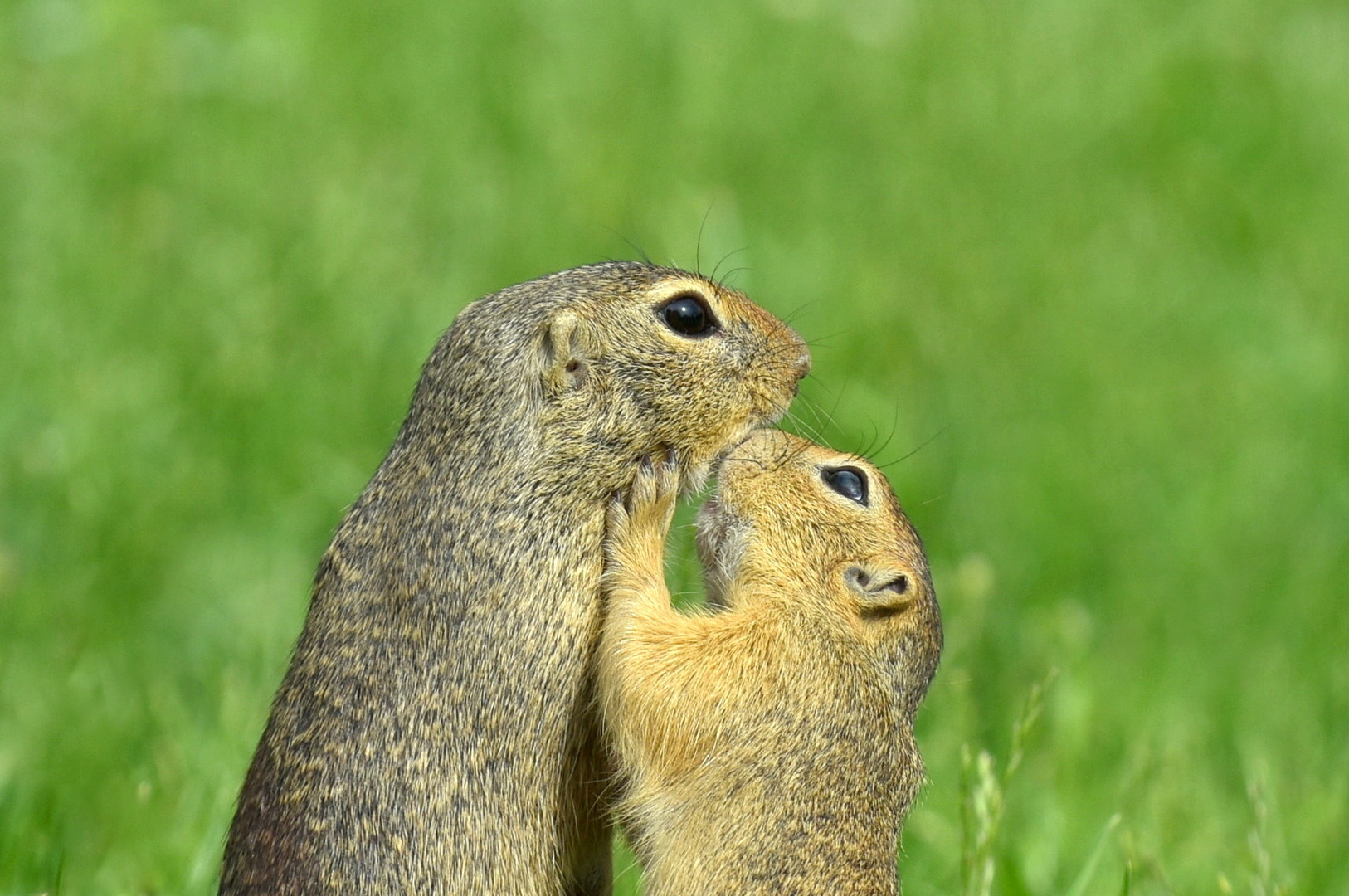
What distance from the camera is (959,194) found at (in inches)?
406

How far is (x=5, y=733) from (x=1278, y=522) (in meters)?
5.56

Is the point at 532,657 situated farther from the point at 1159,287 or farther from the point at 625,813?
the point at 1159,287

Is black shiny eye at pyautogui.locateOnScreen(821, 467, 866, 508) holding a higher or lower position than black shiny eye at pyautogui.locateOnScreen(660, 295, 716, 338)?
lower

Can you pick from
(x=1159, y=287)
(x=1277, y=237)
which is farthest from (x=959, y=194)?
(x=1277, y=237)

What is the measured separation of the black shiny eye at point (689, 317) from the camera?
430 centimetres

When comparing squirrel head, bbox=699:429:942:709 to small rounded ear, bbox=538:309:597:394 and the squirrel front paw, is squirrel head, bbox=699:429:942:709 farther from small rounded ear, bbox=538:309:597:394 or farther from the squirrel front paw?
small rounded ear, bbox=538:309:597:394

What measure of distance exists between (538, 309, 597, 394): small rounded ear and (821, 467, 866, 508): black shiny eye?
2.37 feet

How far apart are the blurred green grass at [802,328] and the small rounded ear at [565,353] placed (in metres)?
0.73

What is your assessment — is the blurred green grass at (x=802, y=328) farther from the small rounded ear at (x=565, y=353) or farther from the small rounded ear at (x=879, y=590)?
the small rounded ear at (x=565, y=353)

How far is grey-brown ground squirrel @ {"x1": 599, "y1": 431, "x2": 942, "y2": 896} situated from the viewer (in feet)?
12.6

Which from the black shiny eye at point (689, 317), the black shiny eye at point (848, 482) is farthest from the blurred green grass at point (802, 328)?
the black shiny eye at point (689, 317)

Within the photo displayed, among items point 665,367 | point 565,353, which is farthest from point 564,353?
point 665,367

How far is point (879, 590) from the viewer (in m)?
4.29


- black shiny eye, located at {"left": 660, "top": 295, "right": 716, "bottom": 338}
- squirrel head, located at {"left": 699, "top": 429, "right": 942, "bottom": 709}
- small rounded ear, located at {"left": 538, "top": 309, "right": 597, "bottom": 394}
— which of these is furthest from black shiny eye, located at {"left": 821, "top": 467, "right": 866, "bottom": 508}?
small rounded ear, located at {"left": 538, "top": 309, "right": 597, "bottom": 394}
